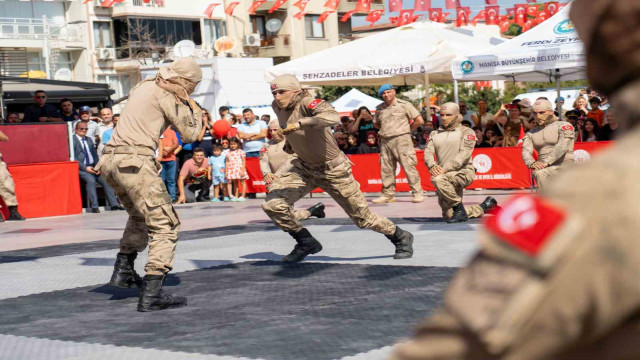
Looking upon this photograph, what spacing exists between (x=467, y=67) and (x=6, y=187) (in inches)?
317

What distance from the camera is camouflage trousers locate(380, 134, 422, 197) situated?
16141mm

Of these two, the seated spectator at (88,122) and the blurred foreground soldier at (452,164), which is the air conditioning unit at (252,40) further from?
the blurred foreground soldier at (452,164)

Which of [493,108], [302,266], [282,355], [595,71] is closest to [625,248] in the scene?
[595,71]

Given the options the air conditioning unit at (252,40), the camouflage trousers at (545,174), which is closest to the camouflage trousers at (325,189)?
the camouflage trousers at (545,174)

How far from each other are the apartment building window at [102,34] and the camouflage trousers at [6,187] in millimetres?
40753

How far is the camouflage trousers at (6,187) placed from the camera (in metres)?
16.6

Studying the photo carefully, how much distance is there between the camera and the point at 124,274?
26.8 ft

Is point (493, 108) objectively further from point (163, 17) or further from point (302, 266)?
point (302, 266)

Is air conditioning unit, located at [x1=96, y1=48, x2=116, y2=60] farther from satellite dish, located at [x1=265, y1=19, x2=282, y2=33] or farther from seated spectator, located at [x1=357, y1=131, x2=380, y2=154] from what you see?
seated spectator, located at [x1=357, y1=131, x2=380, y2=154]

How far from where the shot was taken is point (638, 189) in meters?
1.14

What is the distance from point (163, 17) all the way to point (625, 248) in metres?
57.8

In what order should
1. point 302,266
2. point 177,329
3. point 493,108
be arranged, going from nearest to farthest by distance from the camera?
point 177,329
point 302,266
point 493,108

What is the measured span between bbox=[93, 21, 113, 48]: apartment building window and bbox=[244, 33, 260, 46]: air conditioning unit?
24.9 feet

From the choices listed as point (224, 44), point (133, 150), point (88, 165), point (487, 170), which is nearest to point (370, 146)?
point (487, 170)
